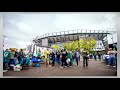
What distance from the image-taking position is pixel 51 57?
7172 millimetres

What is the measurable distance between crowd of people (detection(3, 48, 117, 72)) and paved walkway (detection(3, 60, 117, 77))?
14 cm

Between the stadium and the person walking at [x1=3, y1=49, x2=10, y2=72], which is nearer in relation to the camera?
the person walking at [x1=3, y1=49, x2=10, y2=72]

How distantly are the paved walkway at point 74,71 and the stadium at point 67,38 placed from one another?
0.60m

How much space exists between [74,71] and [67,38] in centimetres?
113

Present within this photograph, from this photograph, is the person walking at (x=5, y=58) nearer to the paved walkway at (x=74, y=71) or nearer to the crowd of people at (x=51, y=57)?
the crowd of people at (x=51, y=57)

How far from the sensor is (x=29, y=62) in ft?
23.0

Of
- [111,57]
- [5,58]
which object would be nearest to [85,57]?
[111,57]

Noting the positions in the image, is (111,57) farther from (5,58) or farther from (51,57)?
(5,58)

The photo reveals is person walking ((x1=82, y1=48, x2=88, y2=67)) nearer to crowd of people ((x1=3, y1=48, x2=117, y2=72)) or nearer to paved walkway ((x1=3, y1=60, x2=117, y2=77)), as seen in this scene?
crowd of people ((x1=3, y1=48, x2=117, y2=72))

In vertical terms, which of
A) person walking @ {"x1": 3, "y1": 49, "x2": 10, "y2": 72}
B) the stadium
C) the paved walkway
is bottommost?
the paved walkway

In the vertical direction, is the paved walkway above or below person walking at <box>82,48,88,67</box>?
below

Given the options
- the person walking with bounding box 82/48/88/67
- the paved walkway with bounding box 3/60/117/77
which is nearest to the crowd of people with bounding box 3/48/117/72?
the person walking with bounding box 82/48/88/67

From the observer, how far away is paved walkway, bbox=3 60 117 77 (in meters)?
6.93
